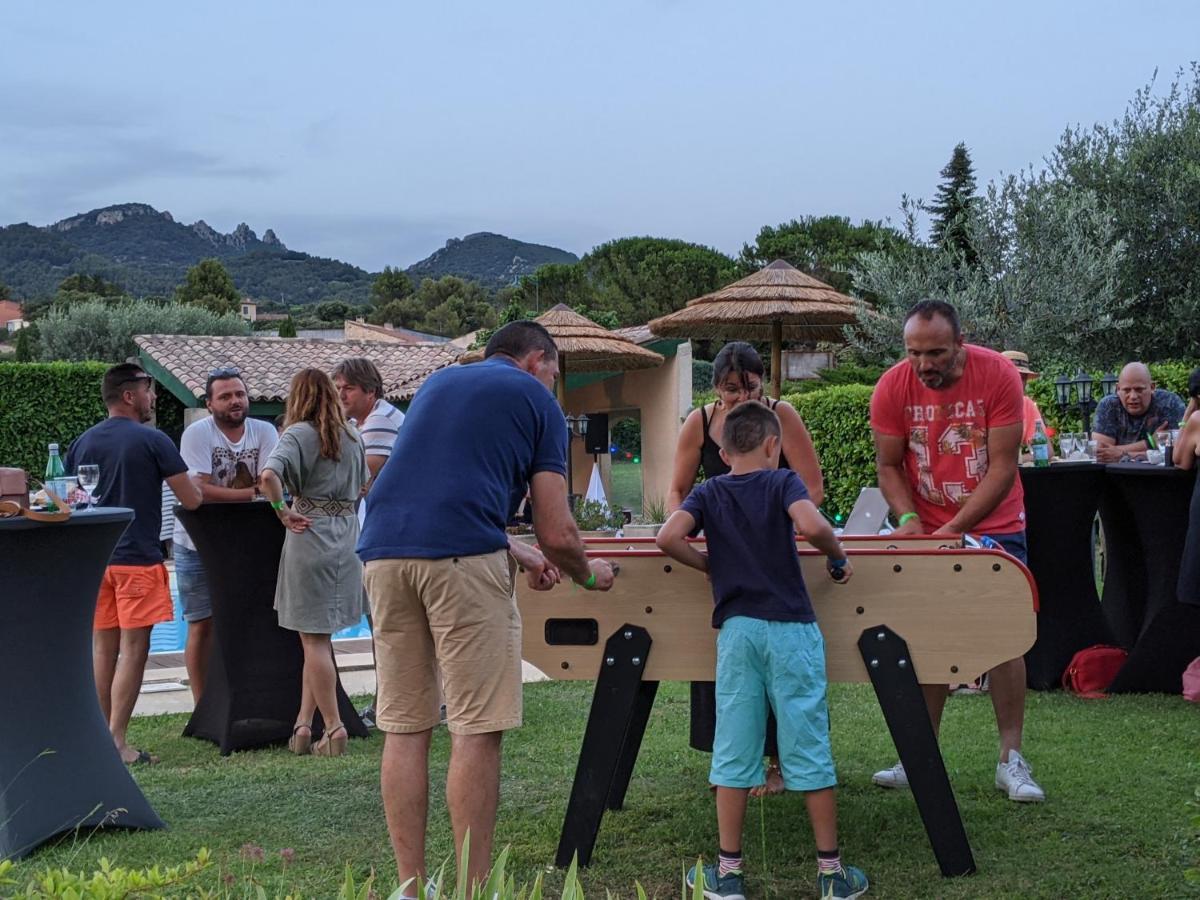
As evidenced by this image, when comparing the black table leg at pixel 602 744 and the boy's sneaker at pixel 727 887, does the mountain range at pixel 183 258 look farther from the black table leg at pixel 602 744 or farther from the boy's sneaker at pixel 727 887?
the boy's sneaker at pixel 727 887

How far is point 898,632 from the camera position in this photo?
3959 mm

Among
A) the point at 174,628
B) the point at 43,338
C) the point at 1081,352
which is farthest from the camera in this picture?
the point at 43,338

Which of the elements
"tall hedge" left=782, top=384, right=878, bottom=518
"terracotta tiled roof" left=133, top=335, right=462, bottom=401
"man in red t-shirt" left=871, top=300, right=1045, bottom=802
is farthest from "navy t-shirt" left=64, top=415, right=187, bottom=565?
"terracotta tiled roof" left=133, top=335, right=462, bottom=401

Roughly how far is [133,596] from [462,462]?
290 cm

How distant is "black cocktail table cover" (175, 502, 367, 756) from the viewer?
5984 millimetres

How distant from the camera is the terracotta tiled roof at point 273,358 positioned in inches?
1006

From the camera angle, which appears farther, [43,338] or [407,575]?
[43,338]

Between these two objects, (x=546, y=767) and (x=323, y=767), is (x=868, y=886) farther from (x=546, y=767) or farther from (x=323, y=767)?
(x=323, y=767)

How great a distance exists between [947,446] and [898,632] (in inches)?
44.4

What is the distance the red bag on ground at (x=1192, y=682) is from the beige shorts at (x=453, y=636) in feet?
14.4

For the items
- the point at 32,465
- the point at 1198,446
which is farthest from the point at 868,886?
the point at 32,465

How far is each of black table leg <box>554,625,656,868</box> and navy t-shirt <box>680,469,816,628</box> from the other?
40 centimetres

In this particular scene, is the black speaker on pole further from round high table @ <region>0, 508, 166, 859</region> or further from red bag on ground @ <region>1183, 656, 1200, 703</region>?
round high table @ <region>0, 508, 166, 859</region>

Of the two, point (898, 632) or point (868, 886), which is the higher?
point (898, 632)
